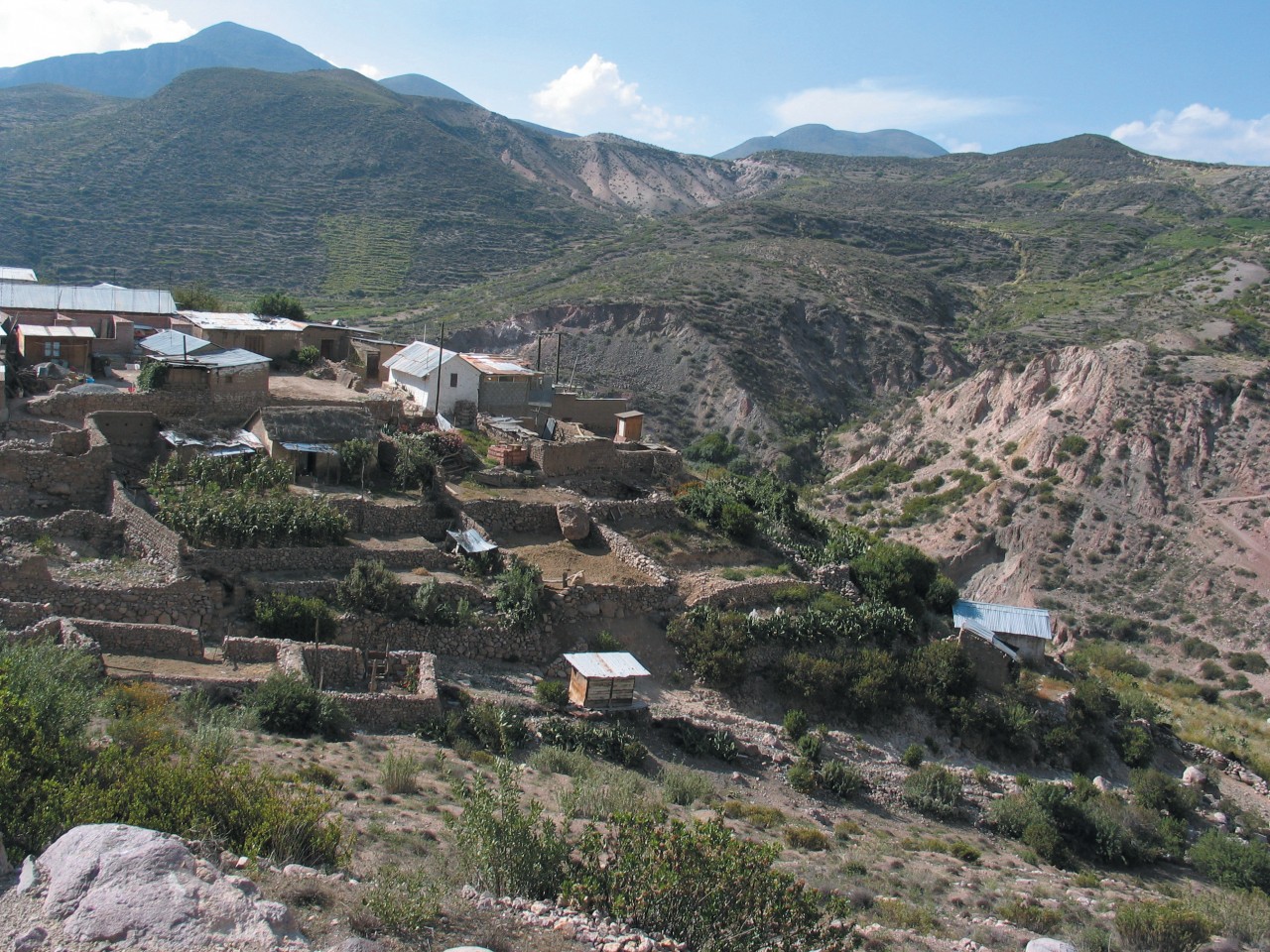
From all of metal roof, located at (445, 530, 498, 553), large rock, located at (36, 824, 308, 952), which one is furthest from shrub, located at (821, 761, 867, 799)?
large rock, located at (36, 824, 308, 952)

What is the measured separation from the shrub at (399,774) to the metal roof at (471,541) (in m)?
6.65

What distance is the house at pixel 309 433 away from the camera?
63.5 feet

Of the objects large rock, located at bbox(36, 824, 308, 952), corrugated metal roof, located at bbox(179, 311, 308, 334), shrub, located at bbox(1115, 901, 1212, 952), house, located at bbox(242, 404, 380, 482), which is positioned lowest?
shrub, located at bbox(1115, 901, 1212, 952)

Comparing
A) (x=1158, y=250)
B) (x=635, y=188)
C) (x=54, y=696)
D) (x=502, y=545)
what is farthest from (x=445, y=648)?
(x=635, y=188)

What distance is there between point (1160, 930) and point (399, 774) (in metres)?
8.55

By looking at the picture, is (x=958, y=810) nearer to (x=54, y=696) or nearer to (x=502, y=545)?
(x=502, y=545)

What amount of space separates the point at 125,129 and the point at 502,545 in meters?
Answer: 77.5

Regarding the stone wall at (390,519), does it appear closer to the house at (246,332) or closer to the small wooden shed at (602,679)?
the small wooden shed at (602,679)

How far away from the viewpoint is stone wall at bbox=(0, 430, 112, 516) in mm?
16516

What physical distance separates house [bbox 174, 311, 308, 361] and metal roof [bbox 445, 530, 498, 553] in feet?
35.7

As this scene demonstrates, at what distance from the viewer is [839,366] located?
56.8 metres

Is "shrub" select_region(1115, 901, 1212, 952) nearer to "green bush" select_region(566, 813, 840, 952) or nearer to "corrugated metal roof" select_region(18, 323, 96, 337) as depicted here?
"green bush" select_region(566, 813, 840, 952)

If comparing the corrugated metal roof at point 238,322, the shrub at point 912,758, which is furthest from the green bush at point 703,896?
the corrugated metal roof at point 238,322

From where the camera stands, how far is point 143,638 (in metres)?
12.9
